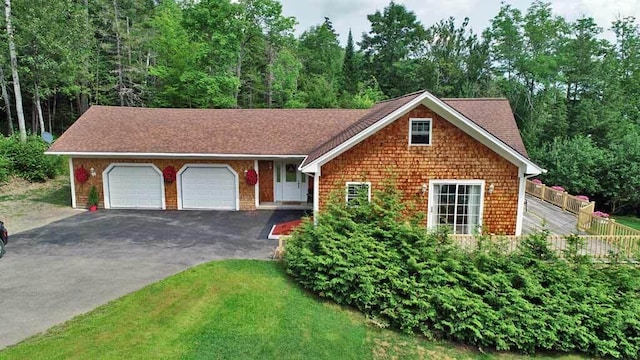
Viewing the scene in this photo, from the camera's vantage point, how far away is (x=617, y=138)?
27.6m

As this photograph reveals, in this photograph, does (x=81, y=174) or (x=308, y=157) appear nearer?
(x=308, y=157)

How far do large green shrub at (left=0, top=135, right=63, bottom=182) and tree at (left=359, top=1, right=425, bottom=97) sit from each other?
31.8 m

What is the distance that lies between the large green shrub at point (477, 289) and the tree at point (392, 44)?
3284 centimetres

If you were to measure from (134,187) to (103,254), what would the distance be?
19.8ft

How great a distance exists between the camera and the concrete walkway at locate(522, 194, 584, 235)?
12914 millimetres

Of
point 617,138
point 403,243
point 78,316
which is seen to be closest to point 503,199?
point 403,243

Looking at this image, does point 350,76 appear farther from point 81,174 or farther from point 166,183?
point 81,174

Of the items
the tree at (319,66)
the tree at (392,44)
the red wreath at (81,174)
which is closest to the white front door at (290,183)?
the red wreath at (81,174)

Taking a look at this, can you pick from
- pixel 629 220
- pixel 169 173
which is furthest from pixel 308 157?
pixel 629 220

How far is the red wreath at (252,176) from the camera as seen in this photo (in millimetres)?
15594

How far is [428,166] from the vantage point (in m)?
11.6

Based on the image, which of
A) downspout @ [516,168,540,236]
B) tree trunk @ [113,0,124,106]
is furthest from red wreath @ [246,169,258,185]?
tree trunk @ [113,0,124,106]

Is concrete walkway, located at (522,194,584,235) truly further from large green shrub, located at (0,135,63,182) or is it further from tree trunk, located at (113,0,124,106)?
tree trunk, located at (113,0,124,106)

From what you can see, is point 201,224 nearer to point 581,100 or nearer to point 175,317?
point 175,317
